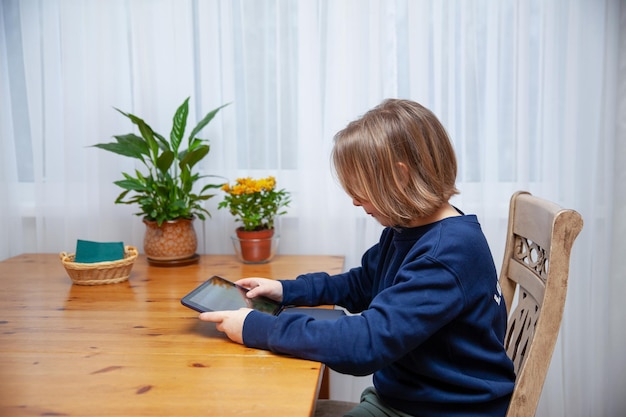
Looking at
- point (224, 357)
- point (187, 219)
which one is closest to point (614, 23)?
point (187, 219)

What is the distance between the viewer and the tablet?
1.22 m

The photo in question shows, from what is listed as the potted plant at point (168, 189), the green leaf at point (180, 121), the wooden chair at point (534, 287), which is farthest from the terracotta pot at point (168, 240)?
the wooden chair at point (534, 287)

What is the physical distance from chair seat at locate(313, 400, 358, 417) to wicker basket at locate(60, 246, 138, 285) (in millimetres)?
644

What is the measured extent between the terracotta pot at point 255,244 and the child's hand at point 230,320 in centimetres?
64

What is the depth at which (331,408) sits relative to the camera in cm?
140

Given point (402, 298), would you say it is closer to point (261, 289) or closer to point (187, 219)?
point (261, 289)

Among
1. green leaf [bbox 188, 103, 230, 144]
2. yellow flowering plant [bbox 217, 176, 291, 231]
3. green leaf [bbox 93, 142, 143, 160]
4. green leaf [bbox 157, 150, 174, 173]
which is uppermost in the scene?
green leaf [bbox 188, 103, 230, 144]

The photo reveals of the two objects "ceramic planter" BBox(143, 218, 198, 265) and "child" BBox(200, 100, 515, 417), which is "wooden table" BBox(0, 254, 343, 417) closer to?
"child" BBox(200, 100, 515, 417)

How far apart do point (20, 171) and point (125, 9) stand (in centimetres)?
69

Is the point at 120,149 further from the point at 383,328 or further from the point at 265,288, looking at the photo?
the point at 383,328

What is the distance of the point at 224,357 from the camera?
42.1 inches

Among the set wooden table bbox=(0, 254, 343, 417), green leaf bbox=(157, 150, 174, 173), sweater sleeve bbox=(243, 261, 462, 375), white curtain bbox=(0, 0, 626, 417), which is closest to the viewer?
wooden table bbox=(0, 254, 343, 417)

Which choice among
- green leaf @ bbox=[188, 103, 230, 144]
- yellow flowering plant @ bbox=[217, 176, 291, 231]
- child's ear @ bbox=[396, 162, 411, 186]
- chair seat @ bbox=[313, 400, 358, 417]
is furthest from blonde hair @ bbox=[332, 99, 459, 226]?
green leaf @ bbox=[188, 103, 230, 144]

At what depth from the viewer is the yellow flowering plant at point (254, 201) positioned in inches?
69.5
